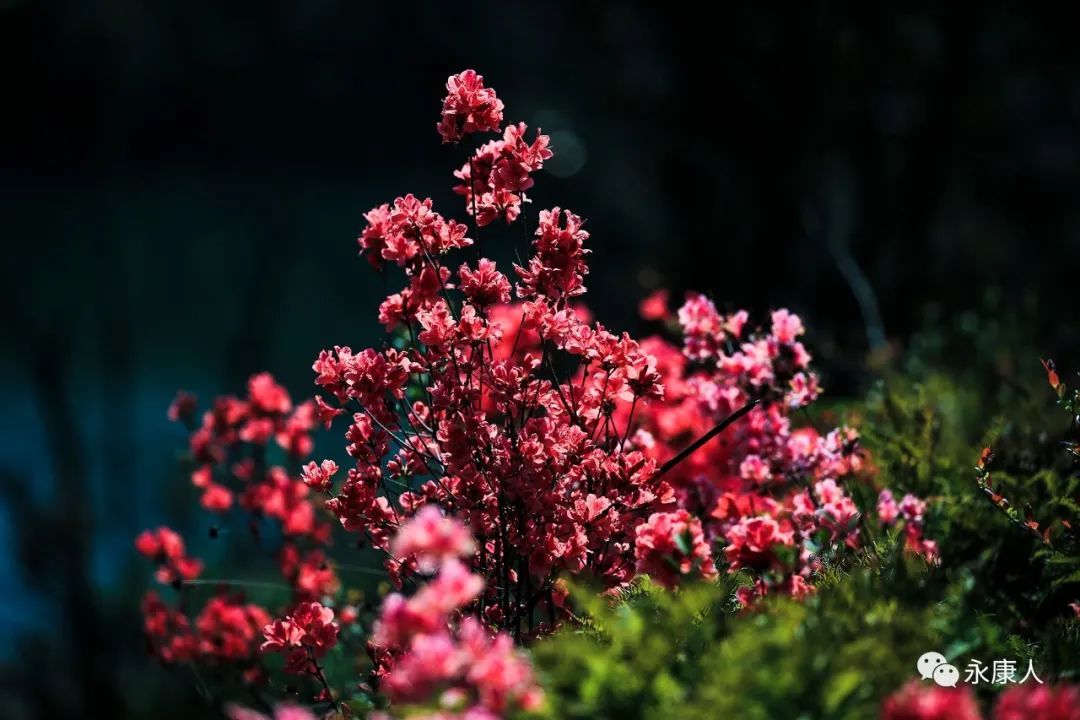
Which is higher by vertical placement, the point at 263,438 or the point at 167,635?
the point at 263,438

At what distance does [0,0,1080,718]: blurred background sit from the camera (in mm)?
4934

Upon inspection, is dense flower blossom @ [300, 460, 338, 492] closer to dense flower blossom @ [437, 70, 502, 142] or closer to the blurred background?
the blurred background

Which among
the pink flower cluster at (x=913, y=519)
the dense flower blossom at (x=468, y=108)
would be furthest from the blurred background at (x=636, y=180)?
the pink flower cluster at (x=913, y=519)

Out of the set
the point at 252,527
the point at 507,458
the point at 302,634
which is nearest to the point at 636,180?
the point at 252,527

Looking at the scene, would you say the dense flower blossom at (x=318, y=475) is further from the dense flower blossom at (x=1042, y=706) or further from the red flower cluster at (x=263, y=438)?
the dense flower blossom at (x=1042, y=706)

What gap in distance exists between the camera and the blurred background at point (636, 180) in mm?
4934

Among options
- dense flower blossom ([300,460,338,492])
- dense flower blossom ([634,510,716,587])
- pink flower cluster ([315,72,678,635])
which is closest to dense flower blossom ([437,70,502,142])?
pink flower cluster ([315,72,678,635])

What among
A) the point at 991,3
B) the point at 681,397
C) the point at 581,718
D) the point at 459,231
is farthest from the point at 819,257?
the point at 581,718

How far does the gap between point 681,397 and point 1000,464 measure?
1084 mm

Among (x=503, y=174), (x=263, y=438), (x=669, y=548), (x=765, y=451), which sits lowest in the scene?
(x=669, y=548)

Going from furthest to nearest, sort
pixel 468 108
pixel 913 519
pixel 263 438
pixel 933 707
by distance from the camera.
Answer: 1. pixel 263 438
2. pixel 913 519
3. pixel 468 108
4. pixel 933 707

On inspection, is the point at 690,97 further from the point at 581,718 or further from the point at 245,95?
the point at 245,95

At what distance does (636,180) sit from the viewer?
24.0 ft

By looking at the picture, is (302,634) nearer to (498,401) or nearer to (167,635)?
(498,401)
